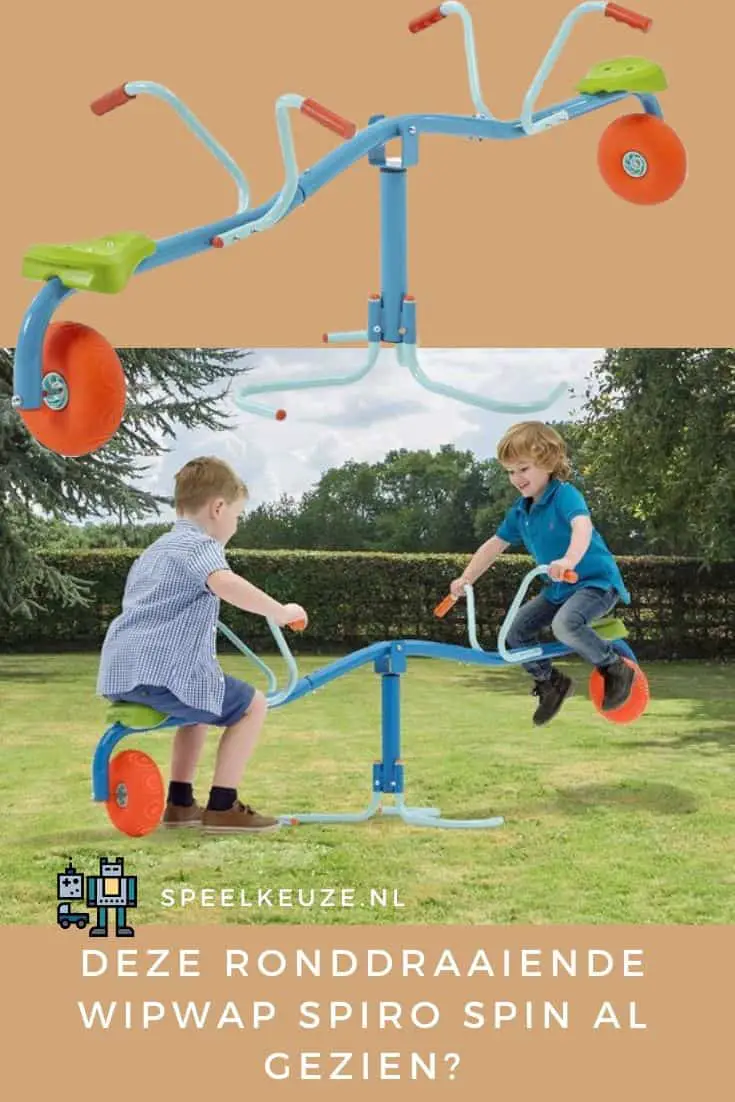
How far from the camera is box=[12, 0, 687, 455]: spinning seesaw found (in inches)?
141

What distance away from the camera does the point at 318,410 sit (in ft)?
17.6

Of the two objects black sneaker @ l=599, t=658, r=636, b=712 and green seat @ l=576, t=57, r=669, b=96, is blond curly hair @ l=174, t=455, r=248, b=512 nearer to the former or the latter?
black sneaker @ l=599, t=658, r=636, b=712

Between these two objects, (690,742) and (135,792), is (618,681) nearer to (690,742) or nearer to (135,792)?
(135,792)

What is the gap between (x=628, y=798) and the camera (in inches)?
217

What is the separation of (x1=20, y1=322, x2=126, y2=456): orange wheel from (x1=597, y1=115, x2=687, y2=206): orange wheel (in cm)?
144

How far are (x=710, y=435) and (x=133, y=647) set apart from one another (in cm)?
286

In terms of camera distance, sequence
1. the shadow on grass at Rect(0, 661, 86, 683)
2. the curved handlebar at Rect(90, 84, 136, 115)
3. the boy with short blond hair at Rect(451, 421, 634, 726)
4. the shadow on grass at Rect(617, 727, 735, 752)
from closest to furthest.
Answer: the curved handlebar at Rect(90, 84, 136, 115) → the boy with short blond hair at Rect(451, 421, 634, 726) → the shadow on grass at Rect(617, 727, 735, 752) → the shadow on grass at Rect(0, 661, 86, 683)

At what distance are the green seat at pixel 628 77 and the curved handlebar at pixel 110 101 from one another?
1.05 meters

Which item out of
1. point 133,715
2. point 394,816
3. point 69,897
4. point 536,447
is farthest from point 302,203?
point 69,897

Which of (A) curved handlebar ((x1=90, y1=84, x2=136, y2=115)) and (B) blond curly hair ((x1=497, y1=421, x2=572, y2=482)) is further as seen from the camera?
(B) blond curly hair ((x1=497, y1=421, x2=572, y2=482))

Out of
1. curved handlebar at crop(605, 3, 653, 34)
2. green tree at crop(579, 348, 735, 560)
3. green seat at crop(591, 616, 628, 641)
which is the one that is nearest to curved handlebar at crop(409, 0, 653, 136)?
curved handlebar at crop(605, 3, 653, 34)

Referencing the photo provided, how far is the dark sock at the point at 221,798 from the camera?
4.24 metres

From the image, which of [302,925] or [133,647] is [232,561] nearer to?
[302,925]

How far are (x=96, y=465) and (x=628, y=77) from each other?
273cm
